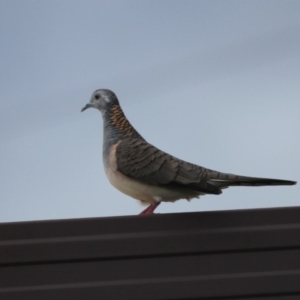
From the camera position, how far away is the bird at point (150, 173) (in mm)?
3471

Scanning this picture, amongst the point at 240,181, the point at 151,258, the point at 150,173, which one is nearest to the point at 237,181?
the point at 240,181

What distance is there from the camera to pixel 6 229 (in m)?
2.50

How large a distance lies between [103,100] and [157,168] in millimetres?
1041

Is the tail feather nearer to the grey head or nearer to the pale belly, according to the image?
the pale belly

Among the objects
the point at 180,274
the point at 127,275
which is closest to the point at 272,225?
the point at 180,274

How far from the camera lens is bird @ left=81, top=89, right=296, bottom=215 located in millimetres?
3471

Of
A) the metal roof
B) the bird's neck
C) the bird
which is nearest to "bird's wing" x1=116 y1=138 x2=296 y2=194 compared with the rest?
the bird

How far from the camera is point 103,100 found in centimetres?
461

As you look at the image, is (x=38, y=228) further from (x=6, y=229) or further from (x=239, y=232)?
(x=239, y=232)

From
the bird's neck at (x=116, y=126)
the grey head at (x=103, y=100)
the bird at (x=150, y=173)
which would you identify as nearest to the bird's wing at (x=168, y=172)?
the bird at (x=150, y=173)

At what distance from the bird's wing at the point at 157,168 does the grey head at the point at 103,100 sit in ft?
1.64

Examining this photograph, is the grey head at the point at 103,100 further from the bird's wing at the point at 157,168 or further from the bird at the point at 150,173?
the bird's wing at the point at 157,168

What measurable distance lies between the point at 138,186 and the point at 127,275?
1.47 meters

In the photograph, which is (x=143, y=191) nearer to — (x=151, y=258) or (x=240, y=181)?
(x=240, y=181)
